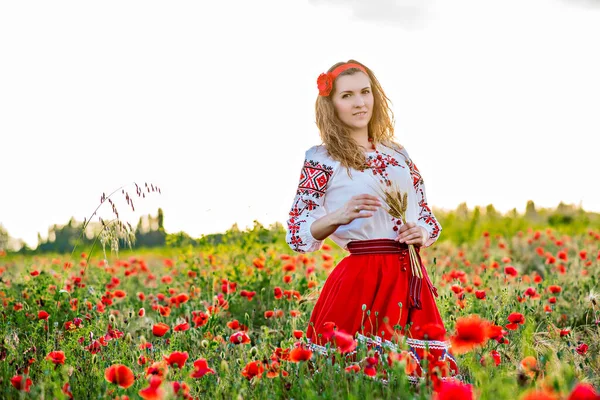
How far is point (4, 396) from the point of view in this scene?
2789mm

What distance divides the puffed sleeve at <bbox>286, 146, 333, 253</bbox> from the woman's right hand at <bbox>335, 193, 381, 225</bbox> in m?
0.27

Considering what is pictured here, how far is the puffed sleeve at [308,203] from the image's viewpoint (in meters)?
3.21

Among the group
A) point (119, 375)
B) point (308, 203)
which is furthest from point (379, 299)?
point (119, 375)

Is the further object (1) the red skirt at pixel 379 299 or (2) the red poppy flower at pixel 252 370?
(1) the red skirt at pixel 379 299

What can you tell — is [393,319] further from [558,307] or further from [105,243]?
[558,307]

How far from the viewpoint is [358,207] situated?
2893mm

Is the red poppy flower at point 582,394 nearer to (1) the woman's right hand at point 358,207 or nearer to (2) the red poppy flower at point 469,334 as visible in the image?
(2) the red poppy flower at point 469,334

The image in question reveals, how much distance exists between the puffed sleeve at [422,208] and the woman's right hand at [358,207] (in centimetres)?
55

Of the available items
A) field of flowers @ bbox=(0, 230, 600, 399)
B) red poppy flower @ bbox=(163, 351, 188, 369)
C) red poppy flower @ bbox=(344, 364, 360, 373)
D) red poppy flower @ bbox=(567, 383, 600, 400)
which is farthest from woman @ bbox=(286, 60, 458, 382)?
red poppy flower @ bbox=(567, 383, 600, 400)

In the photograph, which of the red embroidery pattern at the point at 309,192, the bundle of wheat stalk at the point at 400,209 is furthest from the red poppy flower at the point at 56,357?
the bundle of wheat stalk at the point at 400,209

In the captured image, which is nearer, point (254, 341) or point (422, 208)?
point (422, 208)

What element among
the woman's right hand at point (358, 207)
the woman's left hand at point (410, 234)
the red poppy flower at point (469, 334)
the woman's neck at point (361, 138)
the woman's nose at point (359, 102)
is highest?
the woman's nose at point (359, 102)

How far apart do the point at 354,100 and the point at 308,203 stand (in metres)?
0.61

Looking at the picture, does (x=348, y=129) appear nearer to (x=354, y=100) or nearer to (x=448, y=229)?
(x=354, y=100)
